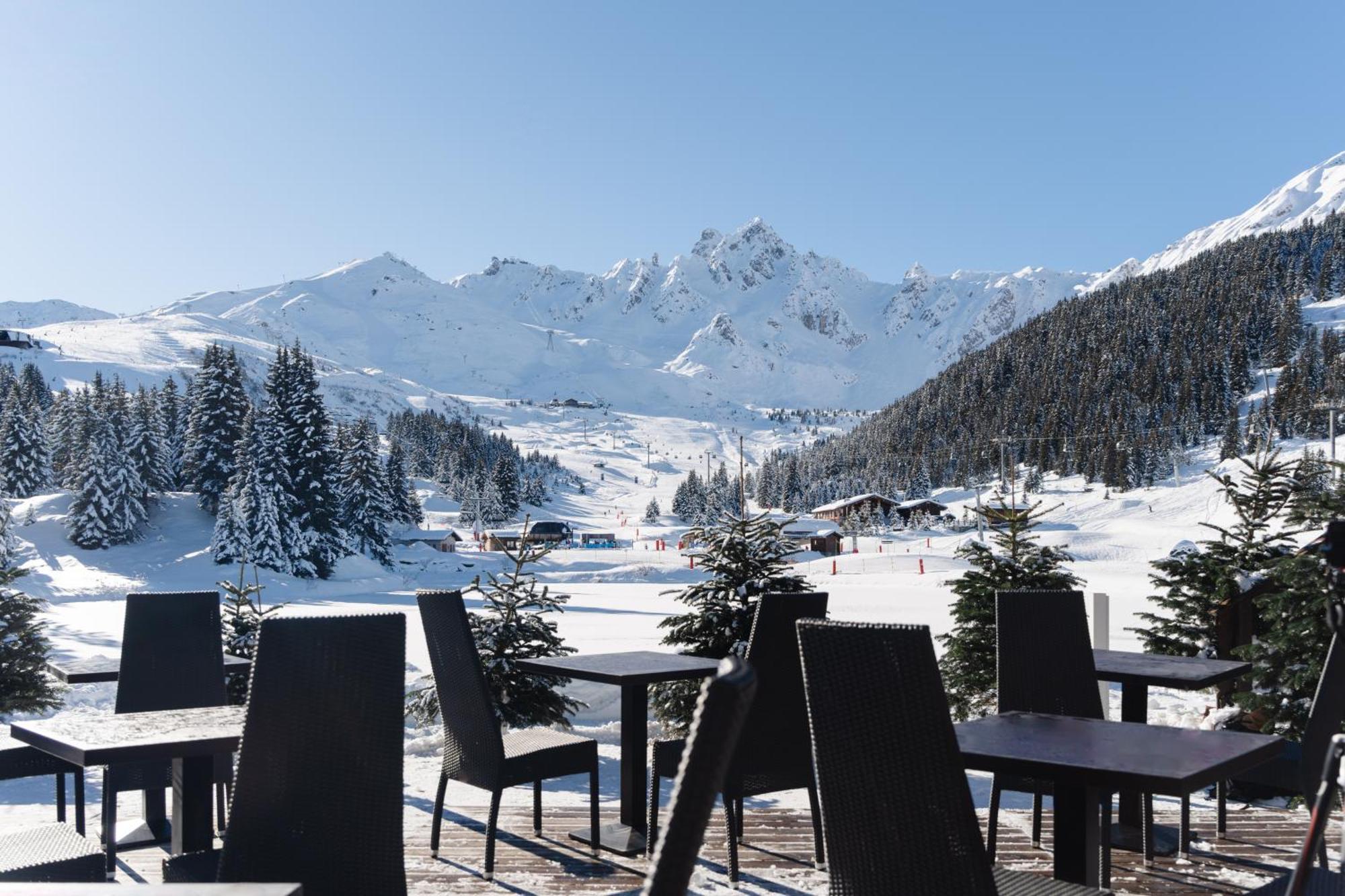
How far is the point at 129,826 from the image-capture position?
4793 millimetres

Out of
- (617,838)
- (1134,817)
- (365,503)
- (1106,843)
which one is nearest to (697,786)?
(1106,843)

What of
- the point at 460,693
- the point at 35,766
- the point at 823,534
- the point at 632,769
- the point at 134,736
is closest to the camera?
the point at 134,736

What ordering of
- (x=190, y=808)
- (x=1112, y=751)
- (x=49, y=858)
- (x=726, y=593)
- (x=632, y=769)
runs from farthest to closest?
(x=726, y=593) → (x=632, y=769) → (x=190, y=808) → (x=1112, y=751) → (x=49, y=858)

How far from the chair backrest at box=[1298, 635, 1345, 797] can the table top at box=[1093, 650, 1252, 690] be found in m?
0.60

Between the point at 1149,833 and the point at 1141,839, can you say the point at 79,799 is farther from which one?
the point at 1141,839

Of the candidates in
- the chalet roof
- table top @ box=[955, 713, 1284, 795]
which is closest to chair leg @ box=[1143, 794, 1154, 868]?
table top @ box=[955, 713, 1284, 795]

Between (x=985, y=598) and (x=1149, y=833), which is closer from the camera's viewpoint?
(x=1149, y=833)

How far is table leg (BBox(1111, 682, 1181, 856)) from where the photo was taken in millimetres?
4523

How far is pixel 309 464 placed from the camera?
35188 millimetres

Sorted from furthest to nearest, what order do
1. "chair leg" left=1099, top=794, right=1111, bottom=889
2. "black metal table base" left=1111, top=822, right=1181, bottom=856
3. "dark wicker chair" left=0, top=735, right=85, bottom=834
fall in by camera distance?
"black metal table base" left=1111, top=822, right=1181, bottom=856 < "dark wicker chair" left=0, top=735, right=85, bottom=834 < "chair leg" left=1099, top=794, right=1111, bottom=889

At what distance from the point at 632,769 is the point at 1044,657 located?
1969 mm

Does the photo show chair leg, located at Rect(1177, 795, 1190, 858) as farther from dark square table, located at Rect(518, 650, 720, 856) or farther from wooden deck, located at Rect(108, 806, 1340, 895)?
dark square table, located at Rect(518, 650, 720, 856)

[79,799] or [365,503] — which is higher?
[365,503]

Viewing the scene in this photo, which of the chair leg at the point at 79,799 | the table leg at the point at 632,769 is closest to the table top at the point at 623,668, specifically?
the table leg at the point at 632,769
